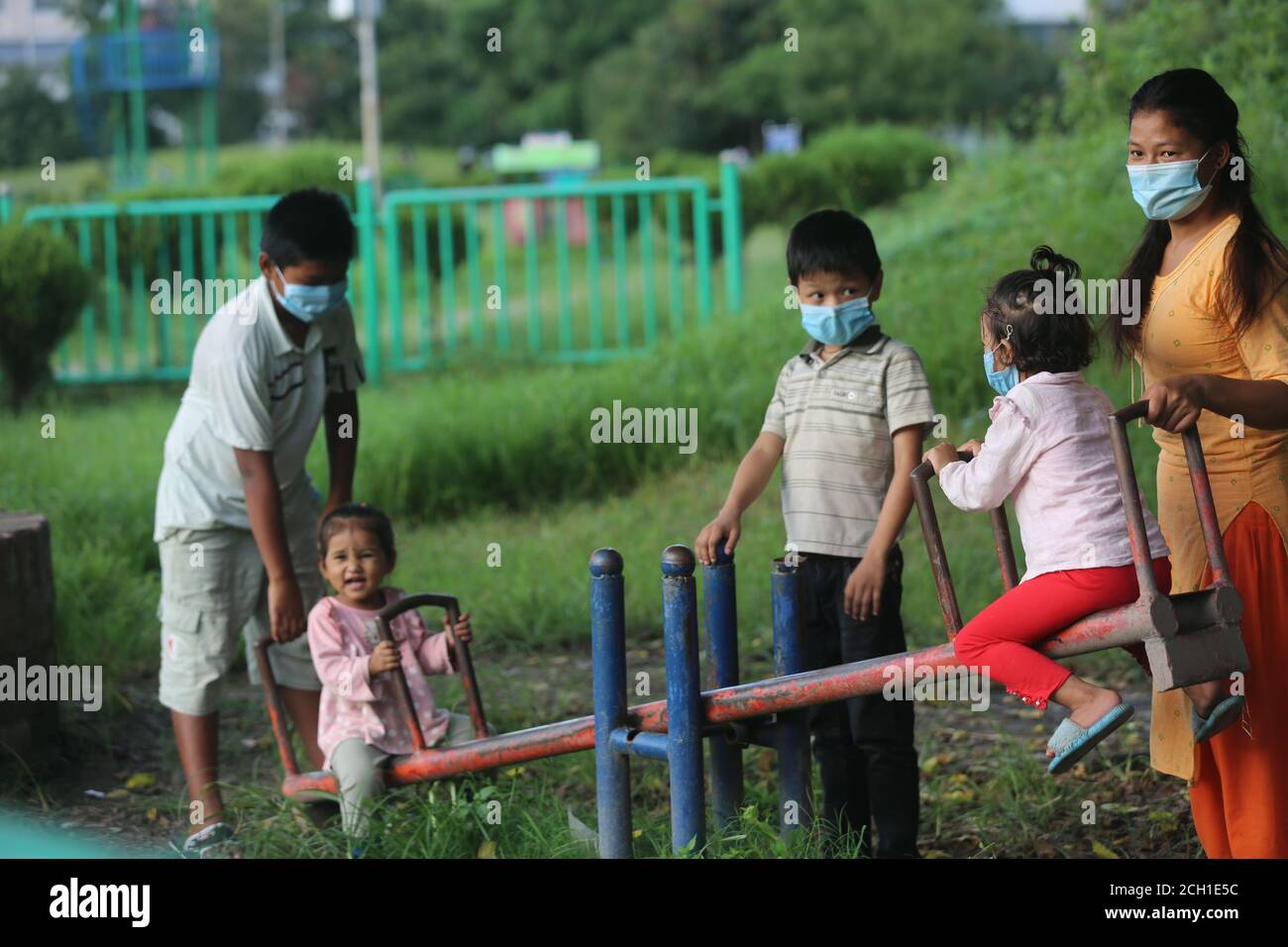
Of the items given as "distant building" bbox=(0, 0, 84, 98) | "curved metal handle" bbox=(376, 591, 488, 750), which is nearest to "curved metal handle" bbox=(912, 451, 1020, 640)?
"curved metal handle" bbox=(376, 591, 488, 750)

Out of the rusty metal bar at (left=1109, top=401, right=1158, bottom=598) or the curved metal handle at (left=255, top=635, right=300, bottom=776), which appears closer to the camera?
the rusty metal bar at (left=1109, top=401, right=1158, bottom=598)

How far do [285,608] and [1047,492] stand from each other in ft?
6.04

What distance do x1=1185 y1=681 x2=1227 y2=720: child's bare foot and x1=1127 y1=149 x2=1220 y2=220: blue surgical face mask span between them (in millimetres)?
814

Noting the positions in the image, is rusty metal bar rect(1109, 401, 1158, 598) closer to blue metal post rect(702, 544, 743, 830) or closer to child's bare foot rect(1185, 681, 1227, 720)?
child's bare foot rect(1185, 681, 1227, 720)

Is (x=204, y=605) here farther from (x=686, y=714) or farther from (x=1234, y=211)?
(x=1234, y=211)

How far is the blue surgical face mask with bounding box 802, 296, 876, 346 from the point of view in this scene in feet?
10.5

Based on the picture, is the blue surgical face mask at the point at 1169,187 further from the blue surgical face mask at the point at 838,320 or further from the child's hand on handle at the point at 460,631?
the child's hand on handle at the point at 460,631

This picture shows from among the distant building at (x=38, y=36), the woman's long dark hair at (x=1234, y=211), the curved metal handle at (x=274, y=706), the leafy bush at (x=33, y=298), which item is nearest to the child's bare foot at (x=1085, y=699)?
the woman's long dark hair at (x=1234, y=211)

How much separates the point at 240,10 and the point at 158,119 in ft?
10.8

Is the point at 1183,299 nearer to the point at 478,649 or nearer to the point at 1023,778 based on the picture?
the point at 1023,778

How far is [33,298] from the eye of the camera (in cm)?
962
